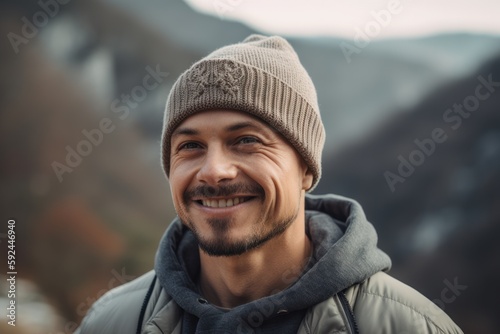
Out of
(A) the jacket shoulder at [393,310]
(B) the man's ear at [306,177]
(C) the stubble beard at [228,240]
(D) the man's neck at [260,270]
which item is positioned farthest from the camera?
(B) the man's ear at [306,177]

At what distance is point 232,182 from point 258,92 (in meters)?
0.37

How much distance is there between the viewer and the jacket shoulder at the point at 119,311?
78.9 inches

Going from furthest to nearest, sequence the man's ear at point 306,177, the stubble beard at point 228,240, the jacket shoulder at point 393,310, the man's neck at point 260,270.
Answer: the man's ear at point 306,177 → the man's neck at point 260,270 → the stubble beard at point 228,240 → the jacket shoulder at point 393,310

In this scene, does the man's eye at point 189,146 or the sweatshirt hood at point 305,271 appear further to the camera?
the man's eye at point 189,146

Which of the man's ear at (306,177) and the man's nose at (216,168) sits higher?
the man's nose at (216,168)

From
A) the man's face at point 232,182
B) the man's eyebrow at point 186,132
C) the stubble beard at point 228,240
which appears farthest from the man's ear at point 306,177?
the man's eyebrow at point 186,132

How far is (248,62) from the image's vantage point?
1.98m

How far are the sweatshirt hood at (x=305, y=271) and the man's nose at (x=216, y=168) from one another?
0.46 metres

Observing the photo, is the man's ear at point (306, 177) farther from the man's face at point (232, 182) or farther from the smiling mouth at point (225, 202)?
the smiling mouth at point (225, 202)

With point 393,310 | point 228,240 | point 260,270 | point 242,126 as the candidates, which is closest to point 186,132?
point 242,126

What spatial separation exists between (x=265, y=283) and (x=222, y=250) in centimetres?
26

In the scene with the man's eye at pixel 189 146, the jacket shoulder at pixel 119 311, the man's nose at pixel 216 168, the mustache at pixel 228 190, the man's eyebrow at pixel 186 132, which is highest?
the man's eyebrow at pixel 186 132

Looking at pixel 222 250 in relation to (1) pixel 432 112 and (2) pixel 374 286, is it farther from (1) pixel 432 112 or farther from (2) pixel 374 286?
(1) pixel 432 112

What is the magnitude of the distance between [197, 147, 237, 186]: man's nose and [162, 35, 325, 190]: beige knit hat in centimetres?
19
